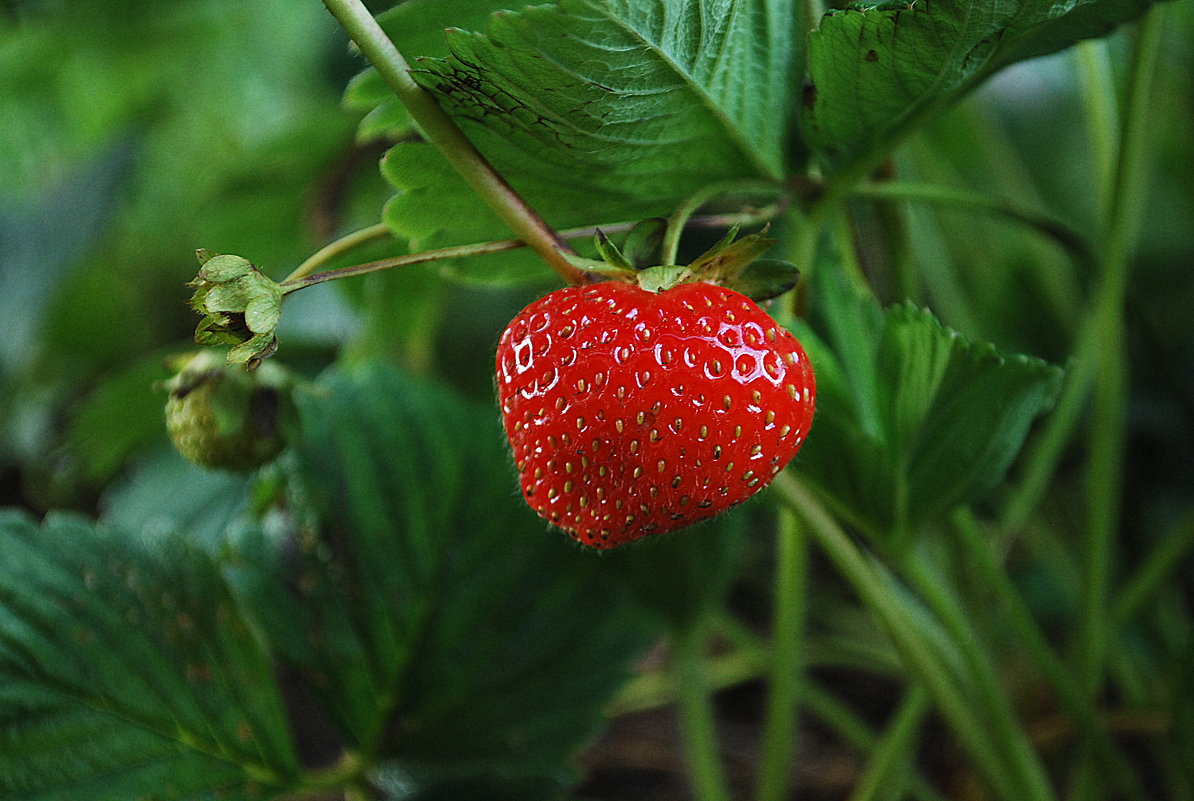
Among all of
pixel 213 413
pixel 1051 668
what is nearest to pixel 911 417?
pixel 1051 668

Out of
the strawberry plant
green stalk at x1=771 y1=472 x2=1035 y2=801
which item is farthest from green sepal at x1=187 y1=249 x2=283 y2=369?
green stalk at x1=771 y1=472 x2=1035 y2=801

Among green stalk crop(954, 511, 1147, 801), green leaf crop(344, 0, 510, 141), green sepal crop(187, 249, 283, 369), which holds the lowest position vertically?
green stalk crop(954, 511, 1147, 801)

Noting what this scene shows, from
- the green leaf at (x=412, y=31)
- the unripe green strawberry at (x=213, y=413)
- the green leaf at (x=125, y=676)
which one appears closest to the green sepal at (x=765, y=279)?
the green leaf at (x=412, y=31)

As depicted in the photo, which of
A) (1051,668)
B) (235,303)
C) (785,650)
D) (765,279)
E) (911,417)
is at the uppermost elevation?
(235,303)

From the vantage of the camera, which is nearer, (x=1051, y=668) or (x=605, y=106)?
(x=605, y=106)

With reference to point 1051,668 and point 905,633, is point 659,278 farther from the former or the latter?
point 1051,668

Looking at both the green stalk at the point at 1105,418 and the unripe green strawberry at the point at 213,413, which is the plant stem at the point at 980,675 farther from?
the unripe green strawberry at the point at 213,413

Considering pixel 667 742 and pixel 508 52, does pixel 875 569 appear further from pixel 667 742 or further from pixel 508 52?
pixel 667 742

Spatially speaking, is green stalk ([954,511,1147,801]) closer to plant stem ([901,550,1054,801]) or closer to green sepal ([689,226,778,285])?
plant stem ([901,550,1054,801])
